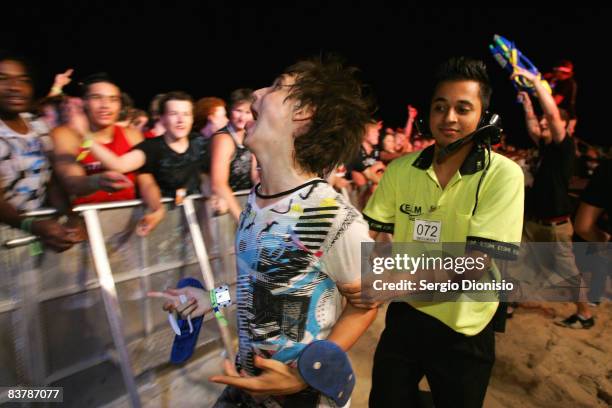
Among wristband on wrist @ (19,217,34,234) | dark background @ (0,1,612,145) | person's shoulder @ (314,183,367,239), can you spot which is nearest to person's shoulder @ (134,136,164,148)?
wristband on wrist @ (19,217,34,234)

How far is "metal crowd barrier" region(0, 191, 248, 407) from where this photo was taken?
8.15ft

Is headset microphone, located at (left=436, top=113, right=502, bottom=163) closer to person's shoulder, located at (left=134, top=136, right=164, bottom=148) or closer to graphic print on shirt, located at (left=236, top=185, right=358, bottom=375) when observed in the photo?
graphic print on shirt, located at (left=236, top=185, right=358, bottom=375)

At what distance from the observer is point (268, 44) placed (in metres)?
18.6

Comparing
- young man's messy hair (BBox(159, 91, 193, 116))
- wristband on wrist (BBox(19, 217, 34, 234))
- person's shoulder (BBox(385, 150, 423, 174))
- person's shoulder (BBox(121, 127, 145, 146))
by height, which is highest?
young man's messy hair (BBox(159, 91, 193, 116))

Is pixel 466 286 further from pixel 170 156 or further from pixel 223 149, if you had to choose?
pixel 170 156

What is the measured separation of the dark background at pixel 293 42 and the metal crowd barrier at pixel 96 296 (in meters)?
10.8

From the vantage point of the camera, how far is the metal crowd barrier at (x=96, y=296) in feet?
8.15

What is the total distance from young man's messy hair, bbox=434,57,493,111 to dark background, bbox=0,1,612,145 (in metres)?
11.4

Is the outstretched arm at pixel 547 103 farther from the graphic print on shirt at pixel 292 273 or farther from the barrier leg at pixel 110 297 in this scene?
the barrier leg at pixel 110 297

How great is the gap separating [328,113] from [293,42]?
1872 centimetres

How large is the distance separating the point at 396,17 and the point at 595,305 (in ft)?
58.0

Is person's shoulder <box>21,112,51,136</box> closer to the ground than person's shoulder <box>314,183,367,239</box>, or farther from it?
farther from it

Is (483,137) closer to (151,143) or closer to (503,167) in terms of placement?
(503,167)

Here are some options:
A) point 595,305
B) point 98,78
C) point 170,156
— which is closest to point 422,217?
point 170,156
